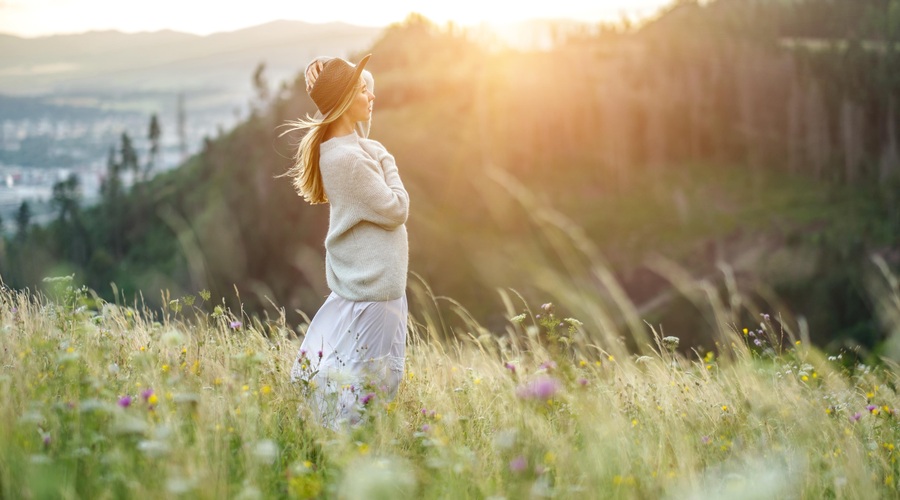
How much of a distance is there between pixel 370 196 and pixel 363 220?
0.17 m

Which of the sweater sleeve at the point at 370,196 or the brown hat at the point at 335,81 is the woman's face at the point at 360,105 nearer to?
the brown hat at the point at 335,81

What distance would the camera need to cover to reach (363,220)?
13.5ft

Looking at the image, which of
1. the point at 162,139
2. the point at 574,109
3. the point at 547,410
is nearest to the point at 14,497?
the point at 547,410

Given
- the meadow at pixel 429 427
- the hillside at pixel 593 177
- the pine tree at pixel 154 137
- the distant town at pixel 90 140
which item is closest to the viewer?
the meadow at pixel 429 427

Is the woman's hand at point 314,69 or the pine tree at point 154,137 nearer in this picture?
the woman's hand at point 314,69

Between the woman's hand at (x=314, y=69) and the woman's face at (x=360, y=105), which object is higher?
the woman's hand at (x=314, y=69)

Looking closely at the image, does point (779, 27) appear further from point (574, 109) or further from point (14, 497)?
point (14, 497)

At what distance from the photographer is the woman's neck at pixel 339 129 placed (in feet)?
13.9

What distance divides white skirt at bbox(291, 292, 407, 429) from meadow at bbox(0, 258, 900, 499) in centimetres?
16

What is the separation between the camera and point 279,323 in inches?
195

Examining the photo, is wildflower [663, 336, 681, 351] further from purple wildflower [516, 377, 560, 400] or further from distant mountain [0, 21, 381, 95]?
distant mountain [0, 21, 381, 95]

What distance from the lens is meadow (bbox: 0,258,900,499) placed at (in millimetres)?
2549

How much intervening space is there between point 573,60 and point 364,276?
95290 mm

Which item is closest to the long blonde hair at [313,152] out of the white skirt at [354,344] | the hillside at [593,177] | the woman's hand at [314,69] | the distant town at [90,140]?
the woman's hand at [314,69]
